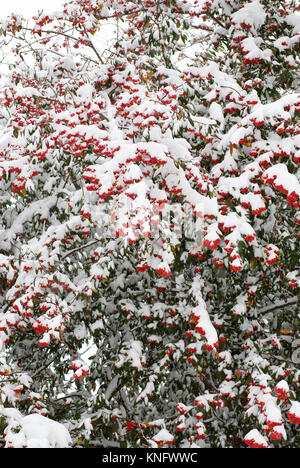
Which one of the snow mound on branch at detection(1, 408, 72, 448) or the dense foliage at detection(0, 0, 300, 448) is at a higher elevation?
the dense foliage at detection(0, 0, 300, 448)

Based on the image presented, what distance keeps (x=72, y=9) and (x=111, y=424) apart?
216 inches

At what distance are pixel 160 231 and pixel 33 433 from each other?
6.14ft

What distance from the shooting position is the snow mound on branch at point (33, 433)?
3.13 meters

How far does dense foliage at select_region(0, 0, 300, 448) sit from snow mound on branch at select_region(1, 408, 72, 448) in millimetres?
16

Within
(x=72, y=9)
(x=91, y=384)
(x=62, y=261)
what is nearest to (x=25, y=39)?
(x=72, y=9)

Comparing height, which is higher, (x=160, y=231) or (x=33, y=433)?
(x=160, y=231)

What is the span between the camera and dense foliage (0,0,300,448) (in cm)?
384

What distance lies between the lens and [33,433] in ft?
10.7

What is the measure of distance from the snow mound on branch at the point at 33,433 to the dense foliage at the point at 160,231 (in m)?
0.02

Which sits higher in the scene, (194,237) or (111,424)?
(194,237)

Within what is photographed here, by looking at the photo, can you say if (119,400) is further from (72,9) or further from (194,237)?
(72,9)

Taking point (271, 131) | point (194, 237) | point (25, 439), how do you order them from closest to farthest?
point (25, 439)
point (194, 237)
point (271, 131)

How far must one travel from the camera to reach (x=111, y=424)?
506 centimetres

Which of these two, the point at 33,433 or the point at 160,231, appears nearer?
the point at 33,433
